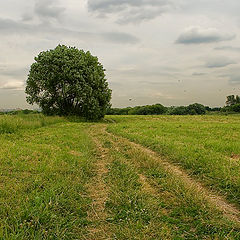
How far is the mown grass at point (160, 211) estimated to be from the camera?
12.9 feet

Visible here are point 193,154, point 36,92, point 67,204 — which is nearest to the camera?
point 67,204

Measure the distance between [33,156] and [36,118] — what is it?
1605 centimetres

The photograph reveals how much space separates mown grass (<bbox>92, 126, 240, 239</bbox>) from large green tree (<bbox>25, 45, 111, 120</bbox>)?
24.9m

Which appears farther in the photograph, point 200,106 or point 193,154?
point 200,106

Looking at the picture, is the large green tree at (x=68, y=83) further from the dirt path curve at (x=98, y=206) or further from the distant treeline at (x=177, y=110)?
the distant treeline at (x=177, y=110)

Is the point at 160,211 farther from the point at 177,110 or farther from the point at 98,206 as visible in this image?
the point at 177,110

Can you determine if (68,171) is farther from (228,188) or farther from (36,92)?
(36,92)

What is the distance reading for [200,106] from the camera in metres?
76.6

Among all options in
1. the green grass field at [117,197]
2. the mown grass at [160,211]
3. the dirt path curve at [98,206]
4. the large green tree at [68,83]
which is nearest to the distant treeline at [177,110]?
the large green tree at [68,83]

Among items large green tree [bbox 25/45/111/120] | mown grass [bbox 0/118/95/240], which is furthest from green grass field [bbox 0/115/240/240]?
large green tree [bbox 25/45/111/120]

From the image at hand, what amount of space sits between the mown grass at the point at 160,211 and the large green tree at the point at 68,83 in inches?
979

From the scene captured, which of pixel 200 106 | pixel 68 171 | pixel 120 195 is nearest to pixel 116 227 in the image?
pixel 120 195

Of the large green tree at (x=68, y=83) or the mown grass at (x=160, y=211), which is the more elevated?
the large green tree at (x=68, y=83)

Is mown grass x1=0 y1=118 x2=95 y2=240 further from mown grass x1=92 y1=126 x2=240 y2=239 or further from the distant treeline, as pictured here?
the distant treeline
